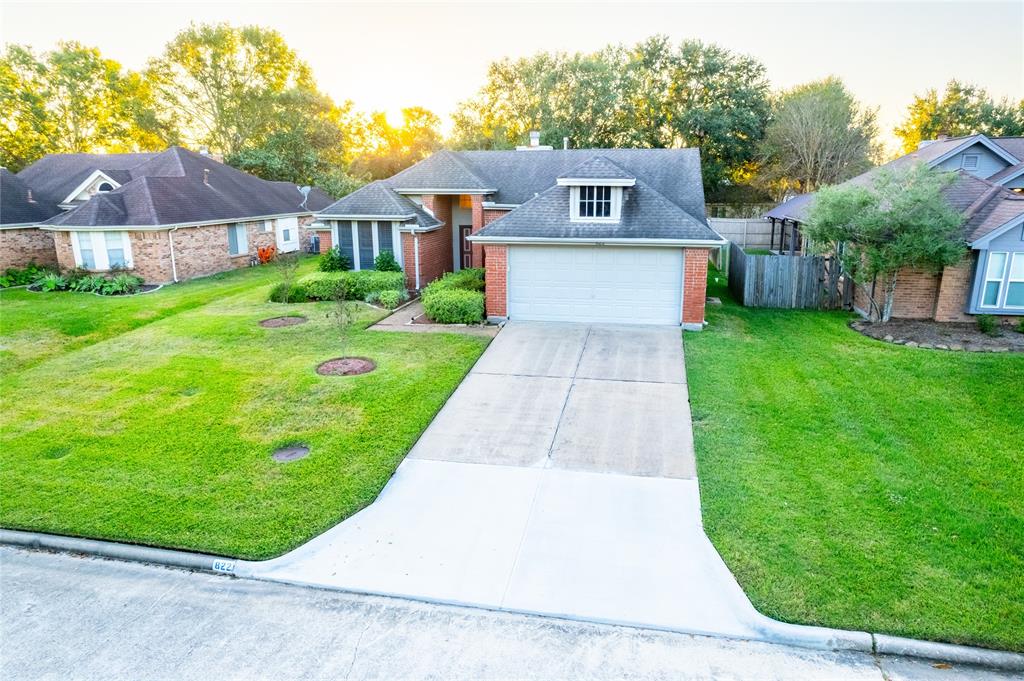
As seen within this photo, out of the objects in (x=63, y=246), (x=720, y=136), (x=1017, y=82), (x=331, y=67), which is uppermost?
(x=331, y=67)

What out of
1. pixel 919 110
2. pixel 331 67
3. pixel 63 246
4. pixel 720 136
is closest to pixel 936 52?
pixel 720 136

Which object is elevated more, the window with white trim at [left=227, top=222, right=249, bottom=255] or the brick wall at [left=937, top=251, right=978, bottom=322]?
the window with white trim at [left=227, top=222, right=249, bottom=255]

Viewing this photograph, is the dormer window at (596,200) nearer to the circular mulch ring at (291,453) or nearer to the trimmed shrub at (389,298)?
the trimmed shrub at (389,298)

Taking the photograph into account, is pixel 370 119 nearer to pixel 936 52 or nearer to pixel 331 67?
pixel 331 67

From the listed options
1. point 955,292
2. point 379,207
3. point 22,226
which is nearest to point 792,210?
point 955,292

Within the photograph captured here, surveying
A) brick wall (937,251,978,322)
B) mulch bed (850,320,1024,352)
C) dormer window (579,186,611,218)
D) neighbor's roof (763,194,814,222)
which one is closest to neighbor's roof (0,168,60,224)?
dormer window (579,186,611,218)

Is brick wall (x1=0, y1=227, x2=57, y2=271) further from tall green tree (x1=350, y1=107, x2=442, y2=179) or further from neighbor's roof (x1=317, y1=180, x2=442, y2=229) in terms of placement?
tall green tree (x1=350, y1=107, x2=442, y2=179)

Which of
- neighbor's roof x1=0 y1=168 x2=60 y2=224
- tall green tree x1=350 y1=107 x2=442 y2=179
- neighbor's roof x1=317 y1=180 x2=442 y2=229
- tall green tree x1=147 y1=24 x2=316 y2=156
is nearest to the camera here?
neighbor's roof x1=317 y1=180 x2=442 y2=229
